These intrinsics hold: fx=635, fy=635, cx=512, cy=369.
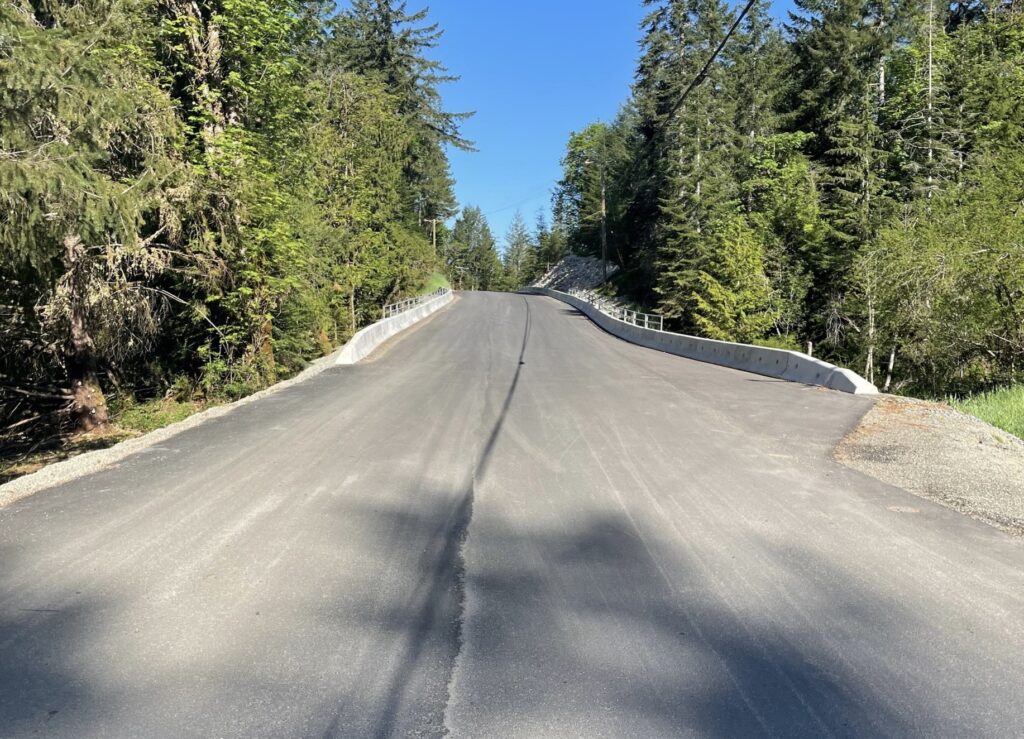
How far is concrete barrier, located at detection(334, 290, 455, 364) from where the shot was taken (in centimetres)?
1825

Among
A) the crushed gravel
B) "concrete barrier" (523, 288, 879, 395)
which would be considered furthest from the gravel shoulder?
the crushed gravel

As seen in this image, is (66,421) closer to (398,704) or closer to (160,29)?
(160,29)

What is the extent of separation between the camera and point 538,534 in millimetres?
5199

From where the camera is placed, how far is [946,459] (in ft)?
25.0

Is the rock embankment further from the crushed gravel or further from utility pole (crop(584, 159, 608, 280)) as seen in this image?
the crushed gravel

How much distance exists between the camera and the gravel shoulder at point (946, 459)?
6121 millimetres

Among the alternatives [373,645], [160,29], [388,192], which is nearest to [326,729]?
[373,645]

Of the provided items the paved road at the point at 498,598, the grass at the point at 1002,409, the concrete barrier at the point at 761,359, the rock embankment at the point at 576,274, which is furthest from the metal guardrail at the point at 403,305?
the rock embankment at the point at 576,274

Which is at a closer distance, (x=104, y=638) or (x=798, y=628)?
(x=104, y=638)

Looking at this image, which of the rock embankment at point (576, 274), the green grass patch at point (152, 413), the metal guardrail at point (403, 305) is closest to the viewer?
the green grass patch at point (152, 413)

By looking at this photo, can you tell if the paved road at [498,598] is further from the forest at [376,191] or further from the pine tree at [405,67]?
the pine tree at [405,67]

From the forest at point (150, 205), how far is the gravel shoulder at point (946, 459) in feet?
30.7

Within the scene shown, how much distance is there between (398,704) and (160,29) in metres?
16.5

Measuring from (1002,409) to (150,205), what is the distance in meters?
15.5
